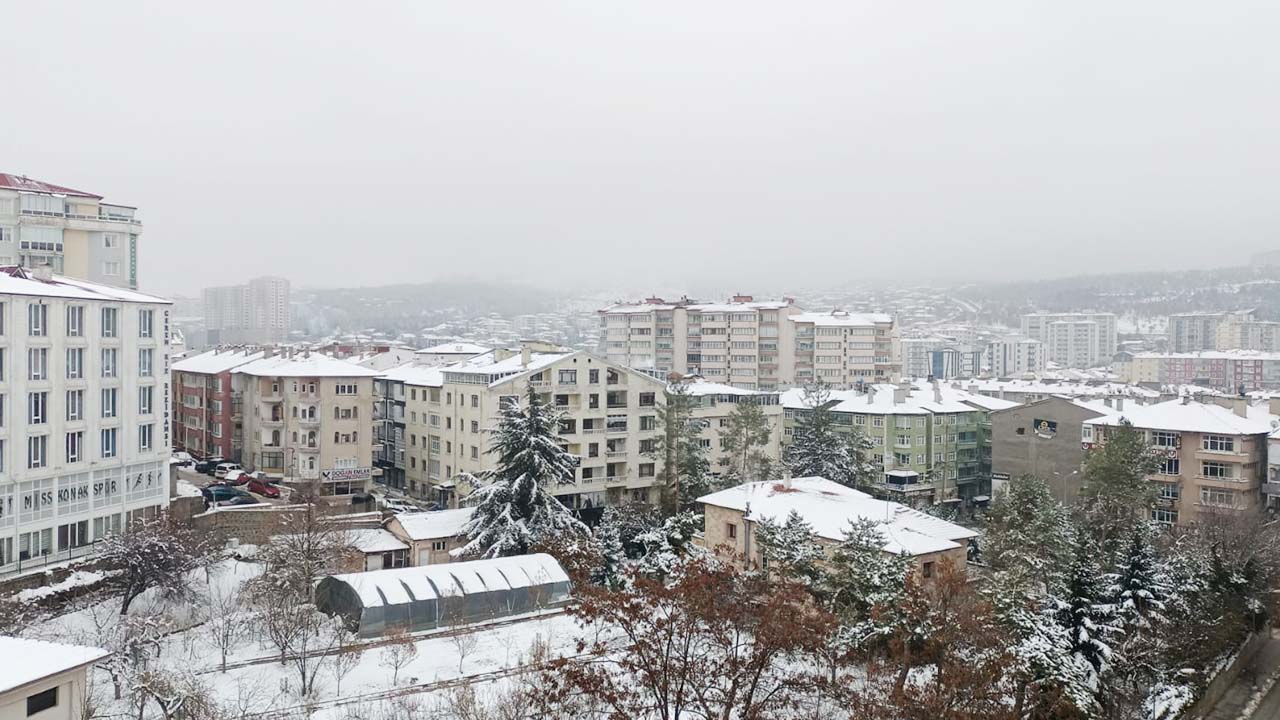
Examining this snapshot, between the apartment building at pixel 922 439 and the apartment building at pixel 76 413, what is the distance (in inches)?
1392

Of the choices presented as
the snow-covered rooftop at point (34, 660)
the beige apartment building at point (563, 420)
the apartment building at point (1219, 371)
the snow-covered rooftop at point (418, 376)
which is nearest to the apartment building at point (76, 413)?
the beige apartment building at point (563, 420)

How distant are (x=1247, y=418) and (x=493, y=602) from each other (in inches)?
1599

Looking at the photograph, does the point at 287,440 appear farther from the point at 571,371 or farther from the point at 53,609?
the point at 53,609

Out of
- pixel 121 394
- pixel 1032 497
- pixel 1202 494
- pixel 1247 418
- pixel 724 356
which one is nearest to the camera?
pixel 121 394

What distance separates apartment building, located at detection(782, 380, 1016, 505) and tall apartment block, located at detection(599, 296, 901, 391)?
2982 cm

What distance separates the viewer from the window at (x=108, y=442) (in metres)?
33.3

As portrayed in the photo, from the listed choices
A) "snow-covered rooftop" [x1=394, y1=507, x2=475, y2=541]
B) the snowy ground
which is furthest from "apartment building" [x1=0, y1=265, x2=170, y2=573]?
"snow-covered rooftop" [x1=394, y1=507, x2=475, y2=541]

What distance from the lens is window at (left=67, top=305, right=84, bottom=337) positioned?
105 feet

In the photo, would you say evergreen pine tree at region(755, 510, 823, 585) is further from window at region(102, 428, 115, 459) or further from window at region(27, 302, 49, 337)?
window at region(27, 302, 49, 337)

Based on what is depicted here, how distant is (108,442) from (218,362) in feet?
72.4

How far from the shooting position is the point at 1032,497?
36844 millimetres

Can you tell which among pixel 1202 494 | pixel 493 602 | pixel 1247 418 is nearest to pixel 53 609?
pixel 493 602

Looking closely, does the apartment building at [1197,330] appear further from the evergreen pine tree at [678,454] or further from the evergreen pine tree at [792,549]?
the evergreen pine tree at [792,549]

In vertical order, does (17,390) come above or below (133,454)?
above
